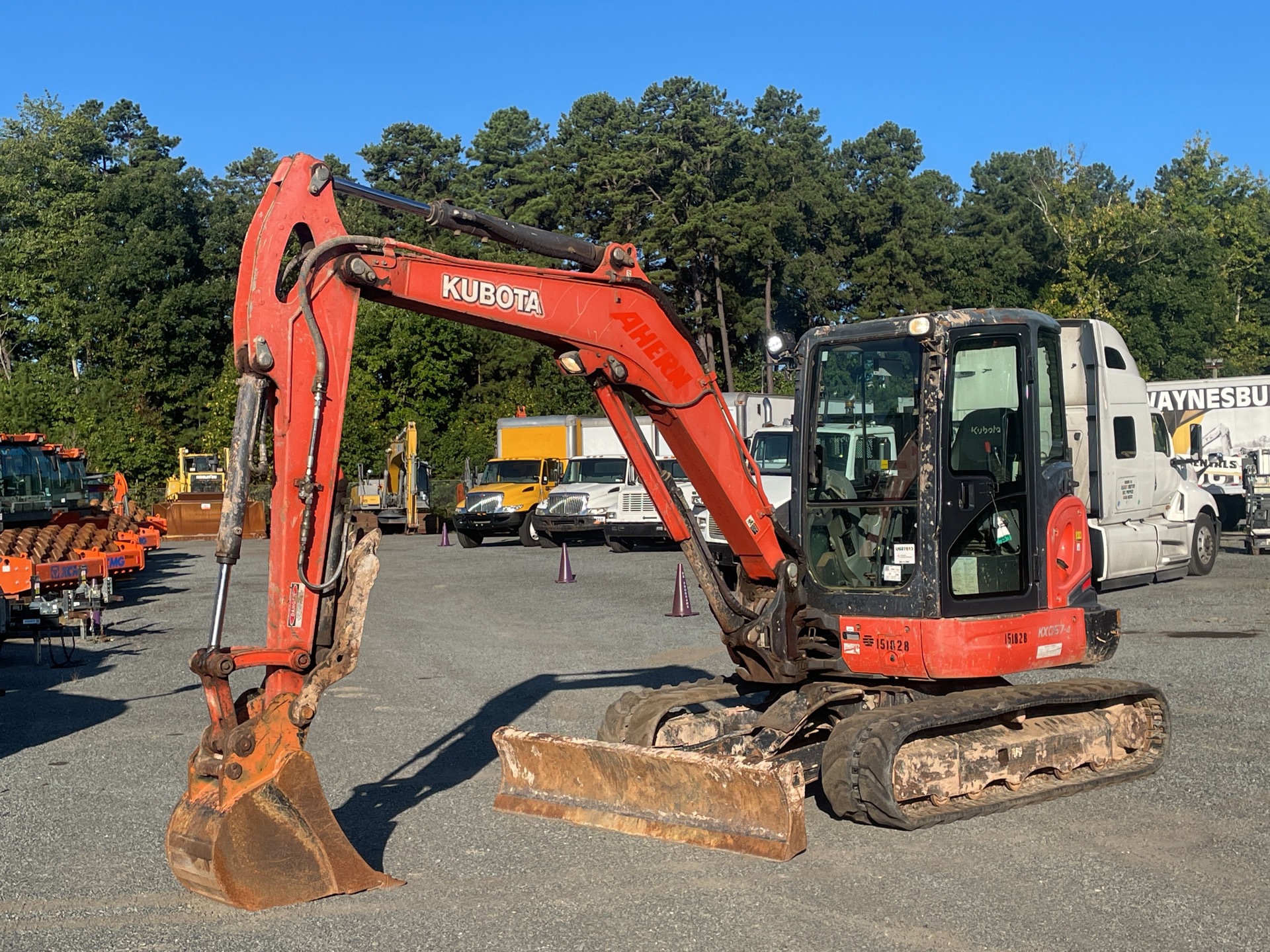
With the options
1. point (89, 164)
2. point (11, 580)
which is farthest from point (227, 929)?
point (89, 164)

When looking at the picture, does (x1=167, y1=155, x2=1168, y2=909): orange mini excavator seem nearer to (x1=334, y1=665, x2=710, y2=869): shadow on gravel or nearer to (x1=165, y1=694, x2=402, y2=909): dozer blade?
(x1=165, y1=694, x2=402, y2=909): dozer blade

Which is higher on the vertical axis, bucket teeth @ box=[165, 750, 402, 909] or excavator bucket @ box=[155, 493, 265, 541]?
excavator bucket @ box=[155, 493, 265, 541]

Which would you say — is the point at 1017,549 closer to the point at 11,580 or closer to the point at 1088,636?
the point at 1088,636

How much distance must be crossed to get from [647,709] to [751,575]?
3.52 feet

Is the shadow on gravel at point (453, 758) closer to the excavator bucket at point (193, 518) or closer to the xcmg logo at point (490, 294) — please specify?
the xcmg logo at point (490, 294)

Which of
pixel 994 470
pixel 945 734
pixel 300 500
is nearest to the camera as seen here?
pixel 300 500

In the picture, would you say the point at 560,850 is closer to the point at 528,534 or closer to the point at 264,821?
the point at 264,821

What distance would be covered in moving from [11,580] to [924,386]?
12442mm

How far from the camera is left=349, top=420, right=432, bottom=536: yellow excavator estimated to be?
135 feet

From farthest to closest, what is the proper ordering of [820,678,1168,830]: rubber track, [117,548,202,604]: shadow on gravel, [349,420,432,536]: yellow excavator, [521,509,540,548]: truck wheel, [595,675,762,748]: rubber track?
1. [349,420,432,536]: yellow excavator
2. [521,509,540,548]: truck wheel
3. [117,548,202,604]: shadow on gravel
4. [595,675,762,748]: rubber track
5. [820,678,1168,830]: rubber track

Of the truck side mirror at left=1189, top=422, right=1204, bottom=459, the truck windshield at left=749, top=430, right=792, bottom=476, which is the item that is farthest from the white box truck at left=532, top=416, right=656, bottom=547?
the truck side mirror at left=1189, top=422, right=1204, bottom=459

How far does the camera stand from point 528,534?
109 ft

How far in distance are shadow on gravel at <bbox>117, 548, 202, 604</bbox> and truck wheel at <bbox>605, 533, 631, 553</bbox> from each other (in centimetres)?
866

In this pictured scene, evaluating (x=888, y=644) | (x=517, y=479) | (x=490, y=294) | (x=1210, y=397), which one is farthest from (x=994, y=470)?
(x=517, y=479)
